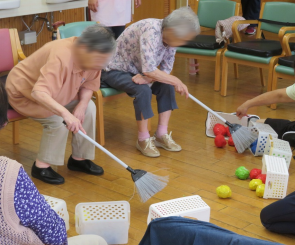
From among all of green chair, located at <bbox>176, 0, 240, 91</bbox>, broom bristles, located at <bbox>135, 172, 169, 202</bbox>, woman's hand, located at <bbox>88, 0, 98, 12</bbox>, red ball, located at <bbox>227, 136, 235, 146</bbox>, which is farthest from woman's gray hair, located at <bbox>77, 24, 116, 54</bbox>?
green chair, located at <bbox>176, 0, 240, 91</bbox>

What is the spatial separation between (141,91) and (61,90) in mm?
687

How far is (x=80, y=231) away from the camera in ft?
7.48

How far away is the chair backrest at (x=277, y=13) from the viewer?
4.58 meters

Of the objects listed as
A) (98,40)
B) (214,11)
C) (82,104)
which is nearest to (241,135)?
(82,104)

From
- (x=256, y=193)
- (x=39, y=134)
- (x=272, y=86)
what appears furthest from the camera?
(x=272, y=86)

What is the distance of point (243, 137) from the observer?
10.8 ft

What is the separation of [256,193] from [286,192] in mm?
180

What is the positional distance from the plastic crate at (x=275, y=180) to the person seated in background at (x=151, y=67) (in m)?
0.84

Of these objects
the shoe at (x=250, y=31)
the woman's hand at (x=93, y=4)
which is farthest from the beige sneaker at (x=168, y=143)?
the shoe at (x=250, y=31)

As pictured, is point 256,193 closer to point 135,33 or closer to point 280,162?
point 280,162

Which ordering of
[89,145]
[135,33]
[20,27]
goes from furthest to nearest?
[20,27] < [135,33] < [89,145]

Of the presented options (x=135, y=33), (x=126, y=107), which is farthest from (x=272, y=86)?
(x=135, y=33)

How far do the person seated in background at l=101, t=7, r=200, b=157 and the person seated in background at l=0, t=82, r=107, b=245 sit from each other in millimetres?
1817

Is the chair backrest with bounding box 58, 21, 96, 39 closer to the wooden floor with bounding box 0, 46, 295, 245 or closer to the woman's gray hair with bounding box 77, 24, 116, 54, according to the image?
the wooden floor with bounding box 0, 46, 295, 245
